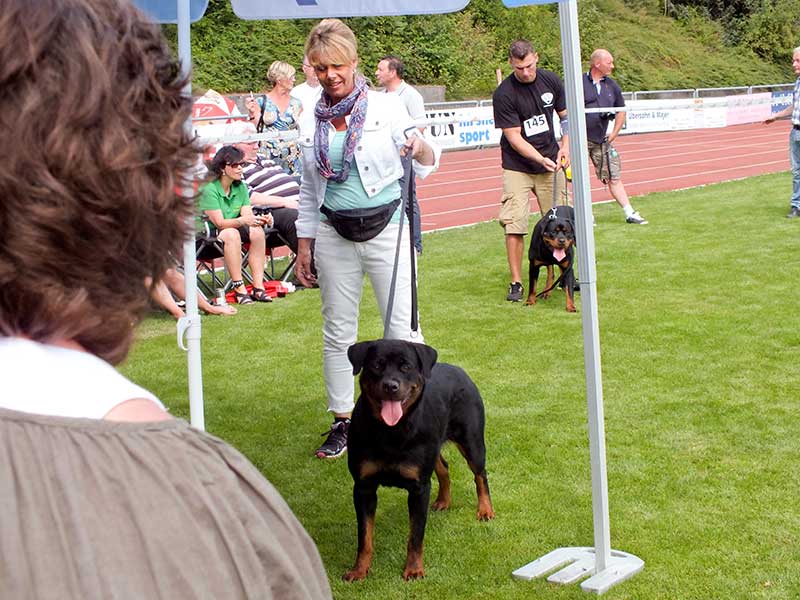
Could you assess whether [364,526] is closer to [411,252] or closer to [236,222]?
[411,252]

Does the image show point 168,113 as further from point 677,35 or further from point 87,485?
point 677,35

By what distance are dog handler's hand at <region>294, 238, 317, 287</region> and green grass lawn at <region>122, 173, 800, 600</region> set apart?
3.03 ft

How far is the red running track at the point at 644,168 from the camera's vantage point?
17.2 m

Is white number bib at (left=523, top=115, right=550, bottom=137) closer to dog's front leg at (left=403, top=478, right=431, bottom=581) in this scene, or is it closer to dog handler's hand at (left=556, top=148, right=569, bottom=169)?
dog handler's hand at (left=556, top=148, right=569, bottom=169)

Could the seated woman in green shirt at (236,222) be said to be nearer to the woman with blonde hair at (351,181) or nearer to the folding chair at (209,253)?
the folding chair at (209,253)

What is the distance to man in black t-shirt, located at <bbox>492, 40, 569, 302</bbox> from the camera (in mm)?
8891

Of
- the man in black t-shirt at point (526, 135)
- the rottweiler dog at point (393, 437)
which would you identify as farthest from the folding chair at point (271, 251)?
the rottweiler dog at point (393, 437)

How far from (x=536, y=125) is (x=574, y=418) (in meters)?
3.61

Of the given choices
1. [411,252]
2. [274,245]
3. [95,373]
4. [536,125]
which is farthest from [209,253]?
[95,373]

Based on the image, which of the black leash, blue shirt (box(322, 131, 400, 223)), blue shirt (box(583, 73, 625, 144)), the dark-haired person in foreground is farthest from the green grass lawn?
blue shirt (box(583, 73, 625, 144))

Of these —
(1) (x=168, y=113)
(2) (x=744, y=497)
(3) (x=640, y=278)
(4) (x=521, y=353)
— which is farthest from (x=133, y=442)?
(3) (x=640, y=278)

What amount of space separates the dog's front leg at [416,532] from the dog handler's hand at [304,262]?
1604mm

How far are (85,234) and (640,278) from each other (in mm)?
9429

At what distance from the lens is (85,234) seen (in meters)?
0.96
